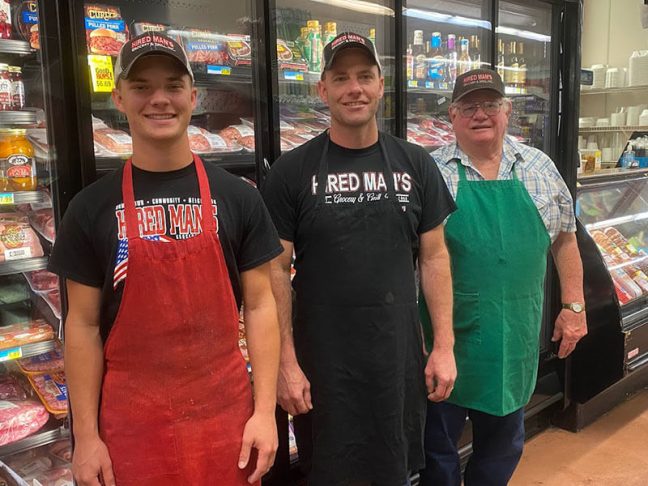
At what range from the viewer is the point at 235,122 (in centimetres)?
260

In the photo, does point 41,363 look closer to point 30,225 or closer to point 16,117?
point 30,225

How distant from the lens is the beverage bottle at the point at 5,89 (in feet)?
6.30

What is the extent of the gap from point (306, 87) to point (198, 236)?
1.60 meters

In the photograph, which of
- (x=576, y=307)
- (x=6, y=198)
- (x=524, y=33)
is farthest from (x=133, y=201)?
(x=524, y=33)

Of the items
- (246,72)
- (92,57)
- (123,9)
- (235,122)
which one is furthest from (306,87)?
(92,57)

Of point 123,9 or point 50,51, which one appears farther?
point 123,9

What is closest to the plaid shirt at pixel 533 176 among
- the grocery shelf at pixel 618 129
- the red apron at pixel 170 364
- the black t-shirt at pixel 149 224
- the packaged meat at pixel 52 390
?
the black t-shirt at pixel 149 224

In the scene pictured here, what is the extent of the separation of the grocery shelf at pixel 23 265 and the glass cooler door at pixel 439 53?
188 centimetres

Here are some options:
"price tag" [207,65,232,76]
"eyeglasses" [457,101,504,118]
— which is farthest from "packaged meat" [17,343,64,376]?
"eyeglasses" [457,101,504,118]

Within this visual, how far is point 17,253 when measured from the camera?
6.57 ft

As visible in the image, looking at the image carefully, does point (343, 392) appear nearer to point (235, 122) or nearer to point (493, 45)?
point (235, 122)

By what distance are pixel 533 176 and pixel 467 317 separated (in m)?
0.55

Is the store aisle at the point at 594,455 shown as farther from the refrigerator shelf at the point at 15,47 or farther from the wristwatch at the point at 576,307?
the refrigerator shelf at the point at 15,47

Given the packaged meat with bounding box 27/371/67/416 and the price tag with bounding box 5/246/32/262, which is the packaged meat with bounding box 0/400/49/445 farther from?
the price tag with bounding box 5/246/32/262
